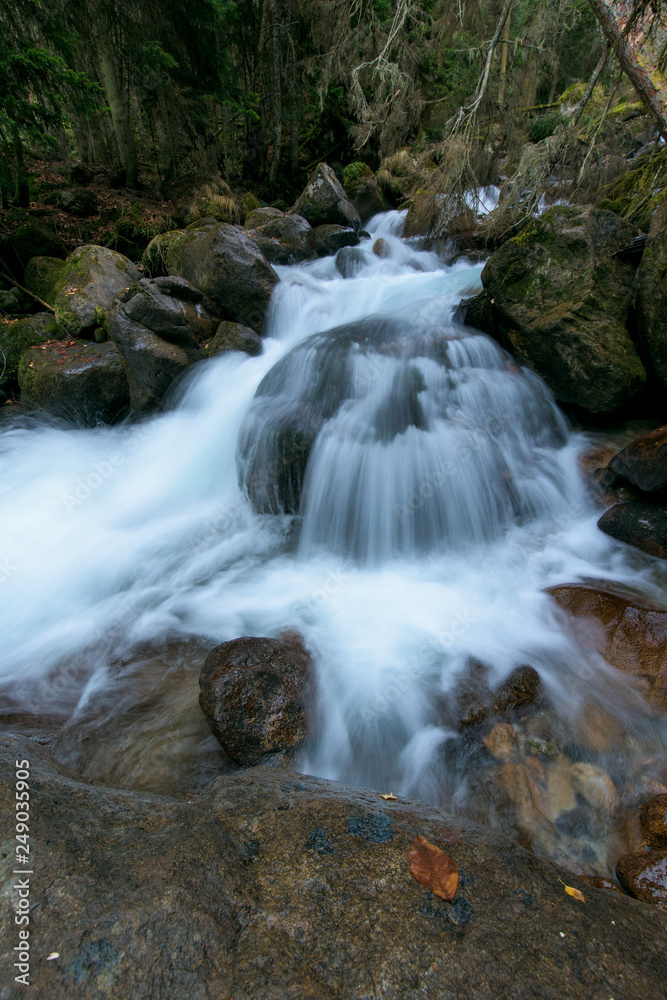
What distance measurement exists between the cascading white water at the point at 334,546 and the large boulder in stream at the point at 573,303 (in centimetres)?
43

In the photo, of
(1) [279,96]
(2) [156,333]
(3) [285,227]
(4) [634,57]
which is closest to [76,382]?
(2) [156,333]

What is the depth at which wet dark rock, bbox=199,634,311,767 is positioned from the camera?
259cm

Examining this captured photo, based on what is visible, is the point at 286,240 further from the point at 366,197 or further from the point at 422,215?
the point at 366,197

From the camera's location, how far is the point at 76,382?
7223 millimetres

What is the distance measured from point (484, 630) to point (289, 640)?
1635 millimetres

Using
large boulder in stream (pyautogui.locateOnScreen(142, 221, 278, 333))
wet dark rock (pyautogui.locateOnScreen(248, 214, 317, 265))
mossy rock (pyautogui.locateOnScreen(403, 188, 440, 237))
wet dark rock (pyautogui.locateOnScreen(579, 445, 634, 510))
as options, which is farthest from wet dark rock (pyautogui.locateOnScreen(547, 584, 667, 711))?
wet dark rock (pyautogui.locateOnScreen(248, 214, 317, 265))

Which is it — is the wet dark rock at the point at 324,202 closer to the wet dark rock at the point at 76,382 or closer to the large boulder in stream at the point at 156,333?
the large boulder in stream at the point at 156,333

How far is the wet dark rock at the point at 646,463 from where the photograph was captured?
423 cm

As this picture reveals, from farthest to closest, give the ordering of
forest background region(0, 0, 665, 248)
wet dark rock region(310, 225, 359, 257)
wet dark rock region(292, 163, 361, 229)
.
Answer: wet dark rock region(292, 163, 361, 229), wet dark rock region(310, 225, 359, 257), forest background region(0, 0, 665, 248)

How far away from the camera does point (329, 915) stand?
4.10 feet

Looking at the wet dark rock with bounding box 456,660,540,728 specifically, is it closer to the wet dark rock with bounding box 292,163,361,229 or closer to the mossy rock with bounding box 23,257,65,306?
the mossy rock with bounding box 23,257,65,306

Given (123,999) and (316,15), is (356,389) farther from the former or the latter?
(316,15)

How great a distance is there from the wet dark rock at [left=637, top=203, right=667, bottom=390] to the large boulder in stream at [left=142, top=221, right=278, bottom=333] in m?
5.77

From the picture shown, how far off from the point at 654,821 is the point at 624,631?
1390 millimetres
